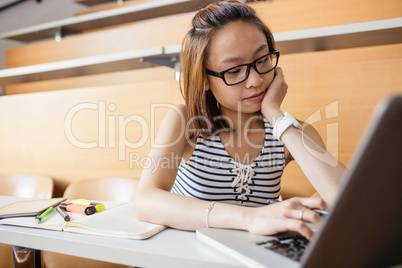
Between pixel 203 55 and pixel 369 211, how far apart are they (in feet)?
2.29

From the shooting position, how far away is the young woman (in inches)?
33.8

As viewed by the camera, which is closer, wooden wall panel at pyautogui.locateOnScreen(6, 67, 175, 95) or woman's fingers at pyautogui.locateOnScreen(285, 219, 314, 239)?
woman's fingers at pyautogui.locateOnScreen(285, 219, 314, 239)

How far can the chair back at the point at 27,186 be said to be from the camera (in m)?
1.72

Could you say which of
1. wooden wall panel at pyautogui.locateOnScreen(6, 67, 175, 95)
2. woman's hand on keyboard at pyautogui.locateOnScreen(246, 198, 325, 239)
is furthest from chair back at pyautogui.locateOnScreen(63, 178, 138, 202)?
wooden wall panel at pyautogui.locateOnScreen(6, 67, 175, 95)

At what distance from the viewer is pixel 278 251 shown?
499mm

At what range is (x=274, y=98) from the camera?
1.00 meters

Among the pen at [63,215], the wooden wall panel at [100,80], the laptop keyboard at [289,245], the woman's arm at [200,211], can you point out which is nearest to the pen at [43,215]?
the pen at [63,215]

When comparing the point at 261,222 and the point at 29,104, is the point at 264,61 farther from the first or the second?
the point at 29,104

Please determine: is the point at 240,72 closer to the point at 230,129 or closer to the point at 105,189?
the point at 230,129

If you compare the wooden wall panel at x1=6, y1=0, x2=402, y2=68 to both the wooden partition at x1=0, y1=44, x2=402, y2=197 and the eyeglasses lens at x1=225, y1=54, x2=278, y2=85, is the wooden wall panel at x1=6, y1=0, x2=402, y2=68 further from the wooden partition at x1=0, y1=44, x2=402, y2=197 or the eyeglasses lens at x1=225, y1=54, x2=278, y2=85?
the eyeglasses lens at x1=225, y1=54, x2=278, y2=85

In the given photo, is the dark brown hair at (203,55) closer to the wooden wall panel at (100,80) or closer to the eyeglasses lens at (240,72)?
A: the eyeglasses lens at (240,72)

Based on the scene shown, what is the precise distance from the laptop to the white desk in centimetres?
9

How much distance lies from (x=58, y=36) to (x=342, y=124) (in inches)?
108

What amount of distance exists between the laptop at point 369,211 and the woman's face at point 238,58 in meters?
0.56
